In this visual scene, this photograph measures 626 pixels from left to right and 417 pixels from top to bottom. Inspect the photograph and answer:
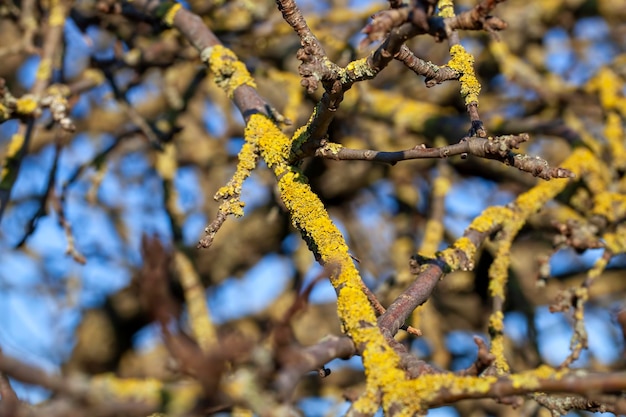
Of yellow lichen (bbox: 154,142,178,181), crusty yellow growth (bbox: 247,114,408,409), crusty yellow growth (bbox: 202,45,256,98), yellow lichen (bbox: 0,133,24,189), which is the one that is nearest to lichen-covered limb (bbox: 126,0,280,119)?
crusty yellow growth (bbox: 202,45,256,98)

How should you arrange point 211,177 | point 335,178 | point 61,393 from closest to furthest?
point 61,393, point 335,178, point 211,177

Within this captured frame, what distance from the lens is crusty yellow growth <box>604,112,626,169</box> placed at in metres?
2.89

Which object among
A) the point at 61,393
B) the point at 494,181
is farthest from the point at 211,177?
the point at 61,393

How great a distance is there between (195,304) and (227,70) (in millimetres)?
1158

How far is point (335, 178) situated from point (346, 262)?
222 cm

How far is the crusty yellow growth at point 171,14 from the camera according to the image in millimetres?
2410

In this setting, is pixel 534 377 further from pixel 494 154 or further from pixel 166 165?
pixel 166 165

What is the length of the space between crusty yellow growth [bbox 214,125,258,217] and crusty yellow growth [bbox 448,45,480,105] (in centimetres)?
53

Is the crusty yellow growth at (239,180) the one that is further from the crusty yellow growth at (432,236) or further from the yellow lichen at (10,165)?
the crusty yellow growth at (432,236)

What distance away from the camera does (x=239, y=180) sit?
5.31 ft

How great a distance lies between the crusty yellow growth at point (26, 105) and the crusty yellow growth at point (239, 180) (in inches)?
31.5

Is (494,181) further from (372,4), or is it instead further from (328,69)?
A: (328,69)

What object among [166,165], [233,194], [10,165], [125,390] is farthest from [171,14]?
[125,390]

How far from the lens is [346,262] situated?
4.86 ft
